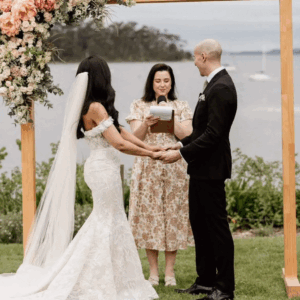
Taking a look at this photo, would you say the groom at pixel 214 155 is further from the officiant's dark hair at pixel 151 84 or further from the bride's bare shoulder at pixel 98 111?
the bride's bare shoulder at pixel 98 111

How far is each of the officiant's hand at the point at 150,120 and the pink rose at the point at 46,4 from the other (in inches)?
46.1

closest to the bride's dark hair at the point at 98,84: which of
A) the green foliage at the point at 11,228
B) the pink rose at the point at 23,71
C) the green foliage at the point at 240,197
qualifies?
the pink rose at the point at 23,71

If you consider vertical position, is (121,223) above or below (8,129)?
below

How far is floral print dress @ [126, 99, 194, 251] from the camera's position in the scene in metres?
4.89

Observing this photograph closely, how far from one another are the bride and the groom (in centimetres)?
43

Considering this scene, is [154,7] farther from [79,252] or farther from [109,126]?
[79,252]

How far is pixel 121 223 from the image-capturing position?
4.54m

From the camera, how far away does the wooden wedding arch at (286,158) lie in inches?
181

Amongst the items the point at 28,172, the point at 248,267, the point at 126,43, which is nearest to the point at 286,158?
the point at 248,267

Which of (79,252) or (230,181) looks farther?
(230,181)

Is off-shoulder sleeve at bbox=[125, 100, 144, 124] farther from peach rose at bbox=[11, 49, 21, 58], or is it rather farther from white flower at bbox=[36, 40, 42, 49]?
peach rose at bbox=[11, 49, 21, 58]

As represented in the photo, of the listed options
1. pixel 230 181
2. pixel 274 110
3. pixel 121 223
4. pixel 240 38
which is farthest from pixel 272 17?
pixel 121 223

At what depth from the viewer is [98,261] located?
4.33 meters

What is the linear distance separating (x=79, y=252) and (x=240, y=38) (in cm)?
497
